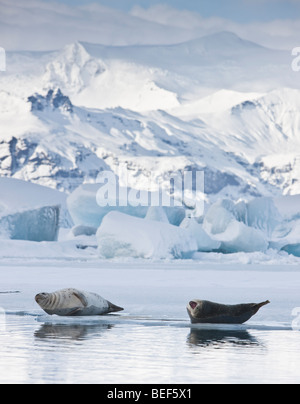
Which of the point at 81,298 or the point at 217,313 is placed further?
the point at 81,298

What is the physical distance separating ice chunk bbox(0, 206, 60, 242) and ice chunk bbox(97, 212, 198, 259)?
569 cm

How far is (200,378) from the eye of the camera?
7.56 metres

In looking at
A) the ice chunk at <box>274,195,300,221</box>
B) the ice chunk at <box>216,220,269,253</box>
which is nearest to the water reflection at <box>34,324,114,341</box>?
the ice chunk at <box>216,220,269,253</box>

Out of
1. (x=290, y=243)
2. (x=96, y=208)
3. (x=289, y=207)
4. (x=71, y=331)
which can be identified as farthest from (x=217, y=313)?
(x=289, y=207)

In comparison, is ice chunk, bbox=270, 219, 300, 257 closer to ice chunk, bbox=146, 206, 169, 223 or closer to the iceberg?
the iceberg

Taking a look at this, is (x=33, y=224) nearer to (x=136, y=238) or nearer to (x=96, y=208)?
(x=96, y=208)

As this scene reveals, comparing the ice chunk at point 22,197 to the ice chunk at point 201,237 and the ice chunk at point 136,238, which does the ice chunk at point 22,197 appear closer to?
the ice chunk at point 136,238

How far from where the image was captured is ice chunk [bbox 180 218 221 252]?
114ft

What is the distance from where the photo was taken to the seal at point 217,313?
11484mm

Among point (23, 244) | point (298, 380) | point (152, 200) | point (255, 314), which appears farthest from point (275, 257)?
point (298, 380)

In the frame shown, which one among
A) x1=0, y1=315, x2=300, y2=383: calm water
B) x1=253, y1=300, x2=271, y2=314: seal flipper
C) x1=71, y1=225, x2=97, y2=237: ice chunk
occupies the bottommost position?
x1=0, y1=315, x2=300, y2=383: calm water

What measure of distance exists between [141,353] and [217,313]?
2770mm

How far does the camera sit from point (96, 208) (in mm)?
42062

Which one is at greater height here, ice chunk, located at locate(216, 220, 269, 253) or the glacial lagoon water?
ice chunk, located at locate(216, 220, 269, 253)
